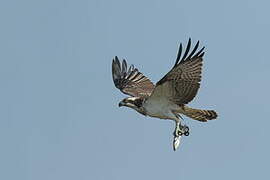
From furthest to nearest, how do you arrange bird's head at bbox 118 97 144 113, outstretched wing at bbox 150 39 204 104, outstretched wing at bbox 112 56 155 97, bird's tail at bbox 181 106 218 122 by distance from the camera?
outstretched wing at bbox 112 56 155 97 < bird's head at bbox 118 97 144 113 < bird's tail at bbox 181 106 218 122 < outstretched wing at bbox 150 39 204 104

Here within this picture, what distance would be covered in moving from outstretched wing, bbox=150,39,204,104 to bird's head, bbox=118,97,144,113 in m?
0.56

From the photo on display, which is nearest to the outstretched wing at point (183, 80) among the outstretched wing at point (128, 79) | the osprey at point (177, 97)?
the osprey at point (177, 97)

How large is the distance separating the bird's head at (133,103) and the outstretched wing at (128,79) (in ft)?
8.44

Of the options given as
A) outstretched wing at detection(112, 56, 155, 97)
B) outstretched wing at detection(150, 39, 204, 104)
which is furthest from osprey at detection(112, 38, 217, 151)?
outstretched wing at detection(112, 56, 155, 97)

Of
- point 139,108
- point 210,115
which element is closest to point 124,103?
point 139,108

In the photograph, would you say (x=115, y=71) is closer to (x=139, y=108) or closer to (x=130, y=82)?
(x=130, y=82)

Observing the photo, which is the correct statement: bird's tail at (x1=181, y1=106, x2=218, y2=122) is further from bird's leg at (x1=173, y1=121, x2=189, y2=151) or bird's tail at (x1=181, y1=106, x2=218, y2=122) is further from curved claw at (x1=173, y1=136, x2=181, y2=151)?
curved claw at (x1=173, y1=136, x2=181, y2=151)

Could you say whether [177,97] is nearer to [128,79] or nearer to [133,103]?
[133,103]

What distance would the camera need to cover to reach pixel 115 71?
86.4ft

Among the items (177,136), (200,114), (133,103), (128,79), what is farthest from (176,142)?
(128,79)

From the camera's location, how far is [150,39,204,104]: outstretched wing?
2119 cm

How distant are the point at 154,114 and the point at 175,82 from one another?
3.62 feet

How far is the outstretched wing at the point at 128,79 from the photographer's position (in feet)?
84.6

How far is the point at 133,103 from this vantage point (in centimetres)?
2273
